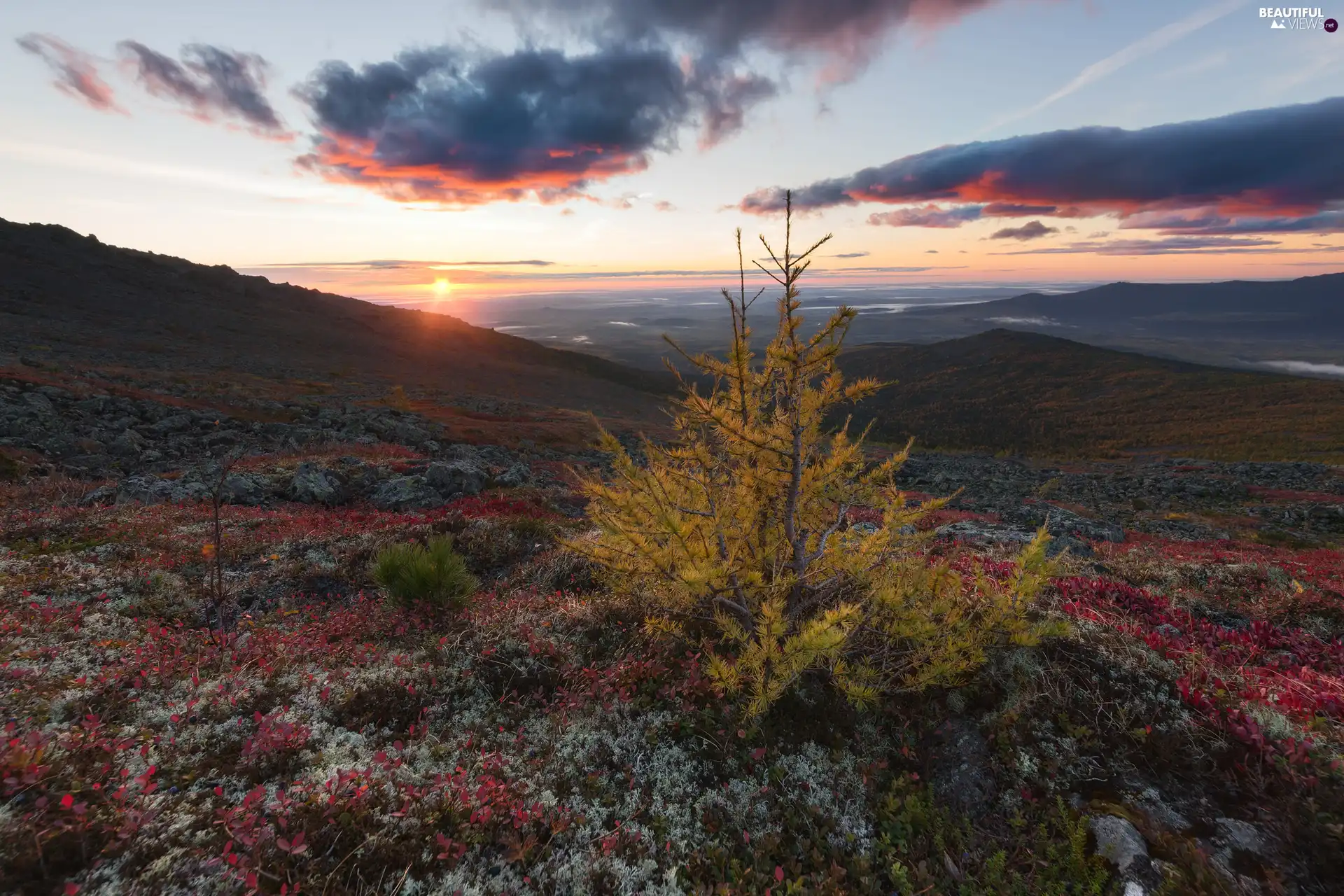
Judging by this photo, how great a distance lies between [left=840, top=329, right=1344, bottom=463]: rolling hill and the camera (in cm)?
6147

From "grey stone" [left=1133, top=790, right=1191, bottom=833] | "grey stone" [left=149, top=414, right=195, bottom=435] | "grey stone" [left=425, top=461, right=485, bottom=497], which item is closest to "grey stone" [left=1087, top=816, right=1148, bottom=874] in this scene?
"grey stone" [left=1133, top=790, right=1191, bottom=833]

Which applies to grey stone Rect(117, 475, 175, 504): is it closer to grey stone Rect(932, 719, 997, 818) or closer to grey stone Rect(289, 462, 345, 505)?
grey stone Rect(289, 462, 345, 505)

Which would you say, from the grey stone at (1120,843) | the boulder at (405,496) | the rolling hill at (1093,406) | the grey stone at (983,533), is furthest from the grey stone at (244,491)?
the rolling hill at (1093,406)

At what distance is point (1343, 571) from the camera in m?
10.9

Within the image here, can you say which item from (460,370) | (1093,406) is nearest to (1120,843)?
(460,370)

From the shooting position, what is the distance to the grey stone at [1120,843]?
369 centimetres

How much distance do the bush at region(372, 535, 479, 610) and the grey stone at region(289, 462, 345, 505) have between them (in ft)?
32.5

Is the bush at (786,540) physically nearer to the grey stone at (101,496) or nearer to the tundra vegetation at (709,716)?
the tundra vegetation at (709,716)

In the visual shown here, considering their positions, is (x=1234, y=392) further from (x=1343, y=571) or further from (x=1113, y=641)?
(x=1113, y=641)

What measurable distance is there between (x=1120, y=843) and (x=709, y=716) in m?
3.28

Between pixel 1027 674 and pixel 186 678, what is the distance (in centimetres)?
862

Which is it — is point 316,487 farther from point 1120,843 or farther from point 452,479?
point 1120,843

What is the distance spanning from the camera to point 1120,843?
3.84 m

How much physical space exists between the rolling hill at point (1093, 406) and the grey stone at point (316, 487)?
27610 mm
